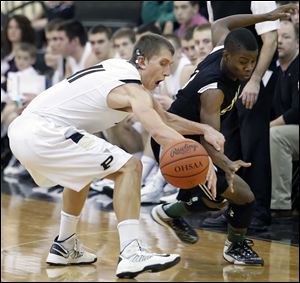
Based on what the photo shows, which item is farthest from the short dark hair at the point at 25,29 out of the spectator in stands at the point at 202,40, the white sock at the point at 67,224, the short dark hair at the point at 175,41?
the white sock at the point at 67,224

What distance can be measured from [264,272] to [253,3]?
8.09 ft

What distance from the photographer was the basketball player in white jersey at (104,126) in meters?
5.68

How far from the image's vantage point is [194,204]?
21.6 feet

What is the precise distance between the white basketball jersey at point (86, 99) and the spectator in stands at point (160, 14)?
4.94 metres

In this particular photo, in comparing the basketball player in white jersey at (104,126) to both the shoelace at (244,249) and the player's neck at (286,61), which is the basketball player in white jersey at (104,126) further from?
the player's neck at (286,61)

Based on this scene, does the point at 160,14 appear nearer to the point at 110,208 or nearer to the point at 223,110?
the point at 110,208

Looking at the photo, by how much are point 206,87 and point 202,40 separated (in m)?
2.92

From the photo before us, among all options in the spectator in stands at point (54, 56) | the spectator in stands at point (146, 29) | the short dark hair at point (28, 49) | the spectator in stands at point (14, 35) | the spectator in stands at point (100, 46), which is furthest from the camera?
the spectator in stands at point (14, 35)

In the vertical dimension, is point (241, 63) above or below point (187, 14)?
above

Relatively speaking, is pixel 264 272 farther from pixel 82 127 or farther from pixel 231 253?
pixel 82 127

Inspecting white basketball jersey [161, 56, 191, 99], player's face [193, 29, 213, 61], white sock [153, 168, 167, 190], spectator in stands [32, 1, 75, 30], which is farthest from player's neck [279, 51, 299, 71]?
spectator in stands [32, 1, 75, 30]

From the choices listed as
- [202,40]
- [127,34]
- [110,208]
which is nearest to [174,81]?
[202,40]

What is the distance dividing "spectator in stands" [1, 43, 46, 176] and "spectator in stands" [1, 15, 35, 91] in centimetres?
39

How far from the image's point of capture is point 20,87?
10.8 metres
